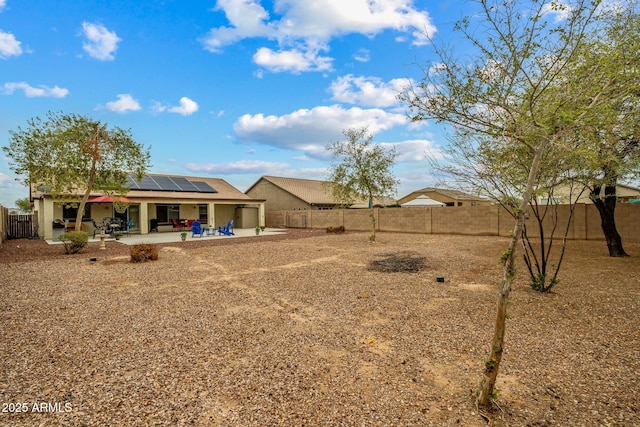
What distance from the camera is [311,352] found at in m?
3.39

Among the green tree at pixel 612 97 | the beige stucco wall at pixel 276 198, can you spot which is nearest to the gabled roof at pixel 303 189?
the beige stucco wall at pixel 276 198

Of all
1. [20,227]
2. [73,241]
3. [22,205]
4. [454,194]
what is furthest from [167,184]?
[22,205]

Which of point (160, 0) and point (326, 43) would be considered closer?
point (160, 0)

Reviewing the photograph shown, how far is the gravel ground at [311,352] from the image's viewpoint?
238cm

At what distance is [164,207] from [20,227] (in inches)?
291

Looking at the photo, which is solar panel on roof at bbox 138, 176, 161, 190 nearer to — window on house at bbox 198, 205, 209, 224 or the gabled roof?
window on house at bbox 198, 205, 209, 224

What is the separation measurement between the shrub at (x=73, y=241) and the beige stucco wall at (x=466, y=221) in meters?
13.8

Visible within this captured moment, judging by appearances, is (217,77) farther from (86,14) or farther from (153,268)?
(153,268)

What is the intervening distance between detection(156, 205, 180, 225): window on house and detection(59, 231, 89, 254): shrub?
1056 cm

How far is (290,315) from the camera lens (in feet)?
15.2

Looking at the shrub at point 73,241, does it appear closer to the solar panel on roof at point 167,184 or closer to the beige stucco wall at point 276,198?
the solar panel on roof at point 167,184

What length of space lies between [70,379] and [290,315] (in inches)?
101

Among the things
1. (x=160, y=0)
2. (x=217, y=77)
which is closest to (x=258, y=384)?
(x=160, y=0)

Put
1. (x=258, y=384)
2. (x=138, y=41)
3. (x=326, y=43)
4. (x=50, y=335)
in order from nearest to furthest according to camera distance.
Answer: (x=258, y=384) < (x=50, y=335) < (x=138, y=41) < (x=326, y=43)
